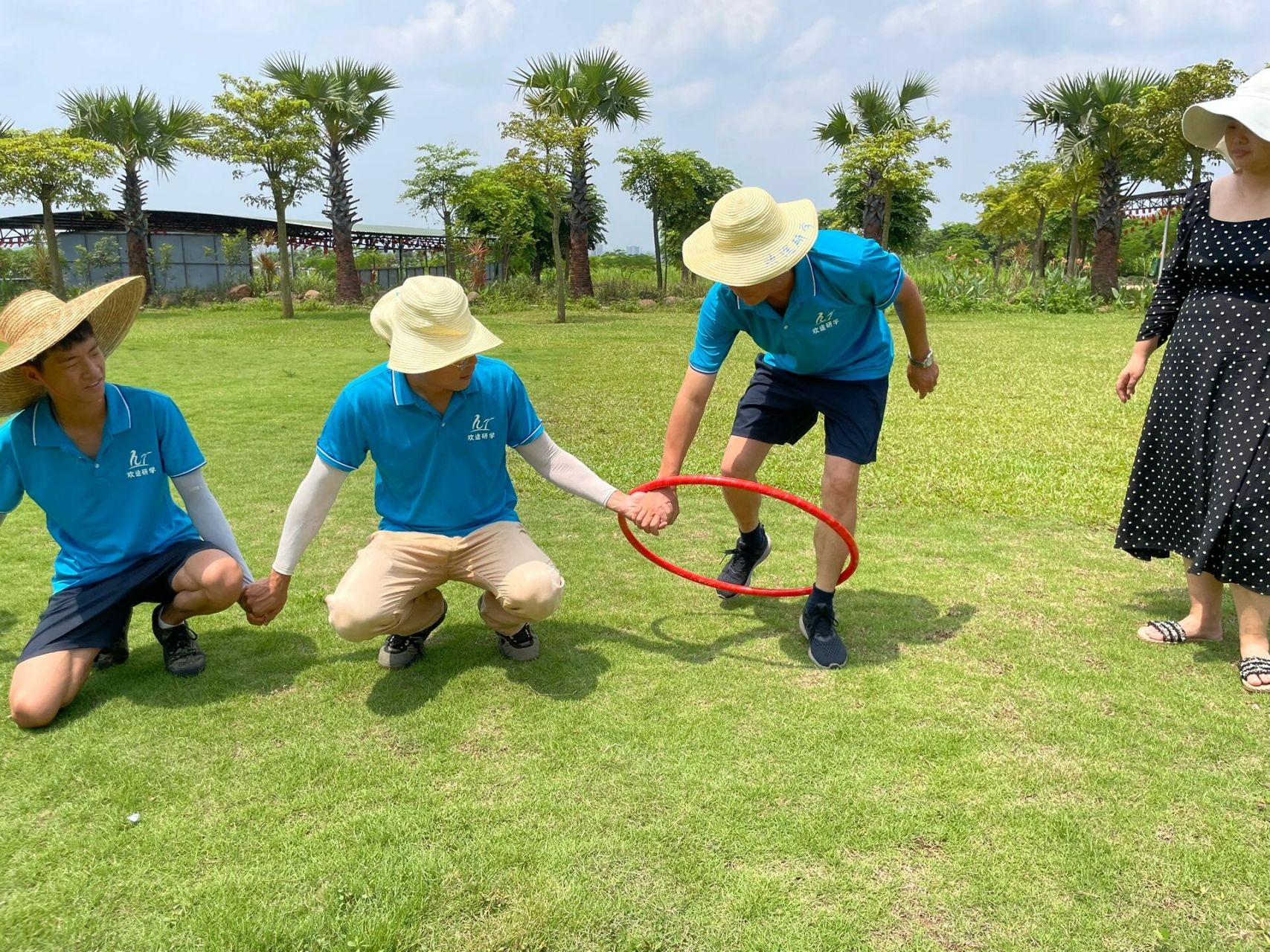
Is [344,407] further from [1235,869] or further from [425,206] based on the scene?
[425,206]

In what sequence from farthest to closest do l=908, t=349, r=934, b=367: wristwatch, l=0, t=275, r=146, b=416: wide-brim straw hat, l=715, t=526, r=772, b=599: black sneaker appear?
l=715, t=526, r=772, b=599: black sneaker, l=908, t=349, r=934, b=367: wristwatch, l=0, t=275, r=146, b=416: wide-brim straw hat

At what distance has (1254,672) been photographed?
11.1 feet

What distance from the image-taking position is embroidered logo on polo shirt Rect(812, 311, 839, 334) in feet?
11.6

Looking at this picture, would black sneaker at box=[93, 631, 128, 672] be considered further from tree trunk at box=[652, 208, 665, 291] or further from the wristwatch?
tree trunk at box=[652, 208, 665, 291]

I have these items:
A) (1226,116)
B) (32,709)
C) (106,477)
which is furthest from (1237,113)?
(32,709)

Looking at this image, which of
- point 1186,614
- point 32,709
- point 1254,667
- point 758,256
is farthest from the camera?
point 1186,614

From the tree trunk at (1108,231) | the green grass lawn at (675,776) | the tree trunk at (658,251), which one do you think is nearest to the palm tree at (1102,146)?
the tree trunk at (1108,231)

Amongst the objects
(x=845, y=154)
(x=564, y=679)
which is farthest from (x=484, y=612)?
(x=845, y=154)

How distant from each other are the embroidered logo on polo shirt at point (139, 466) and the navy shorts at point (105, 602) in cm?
33

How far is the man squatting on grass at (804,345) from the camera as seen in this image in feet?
10.9

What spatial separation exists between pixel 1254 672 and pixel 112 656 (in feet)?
14.7

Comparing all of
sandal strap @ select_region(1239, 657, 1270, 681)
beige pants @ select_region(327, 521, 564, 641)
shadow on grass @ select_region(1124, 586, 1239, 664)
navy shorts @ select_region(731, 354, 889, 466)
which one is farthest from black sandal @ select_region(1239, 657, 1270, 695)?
beige pants @ select_region(327, 521, 564, 641)

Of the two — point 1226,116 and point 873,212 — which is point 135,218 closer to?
point 873,212

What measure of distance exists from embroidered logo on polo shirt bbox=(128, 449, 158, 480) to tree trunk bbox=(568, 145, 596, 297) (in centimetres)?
2241
